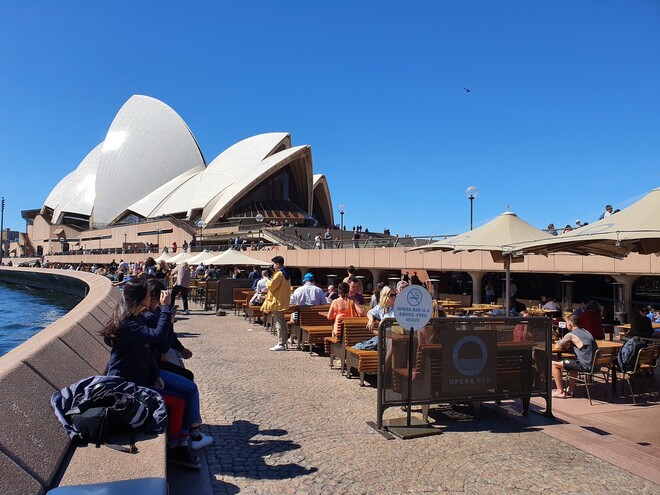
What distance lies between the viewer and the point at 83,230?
7769 cm

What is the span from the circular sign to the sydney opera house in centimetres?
4679

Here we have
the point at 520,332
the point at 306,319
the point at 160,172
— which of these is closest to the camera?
the point at 520,332

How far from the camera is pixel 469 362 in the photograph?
532 cm

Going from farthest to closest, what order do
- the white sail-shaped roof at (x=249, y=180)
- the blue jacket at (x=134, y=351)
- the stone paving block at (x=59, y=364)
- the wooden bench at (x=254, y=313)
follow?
the white sail-shaped roof at (x=249, y=180)
the wooden bench at (x=254, y=313)
the blue jacket at (x=134, y=351)
the stone paving block at (x=59, y=364)

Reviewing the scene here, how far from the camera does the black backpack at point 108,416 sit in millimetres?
3047

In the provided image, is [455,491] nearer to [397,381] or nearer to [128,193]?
[397,381]

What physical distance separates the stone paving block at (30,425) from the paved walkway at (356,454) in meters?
1.07

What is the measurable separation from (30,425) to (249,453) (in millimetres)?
2001

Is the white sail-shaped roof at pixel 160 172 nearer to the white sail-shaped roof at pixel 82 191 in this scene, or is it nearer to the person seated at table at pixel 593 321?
the white sail-shaped roof at pixel 82 191

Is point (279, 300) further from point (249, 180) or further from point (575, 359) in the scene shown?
point (249, 180)

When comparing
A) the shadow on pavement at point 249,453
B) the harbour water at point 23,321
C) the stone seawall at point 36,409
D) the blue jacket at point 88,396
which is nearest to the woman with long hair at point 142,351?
the blue jacket at point 88,396

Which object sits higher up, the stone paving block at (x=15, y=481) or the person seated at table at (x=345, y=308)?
the person seated at table at (x=345, y=308)

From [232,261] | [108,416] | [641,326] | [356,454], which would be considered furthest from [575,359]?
[232,261]

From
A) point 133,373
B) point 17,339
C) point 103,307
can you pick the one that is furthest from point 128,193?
point 133,373
